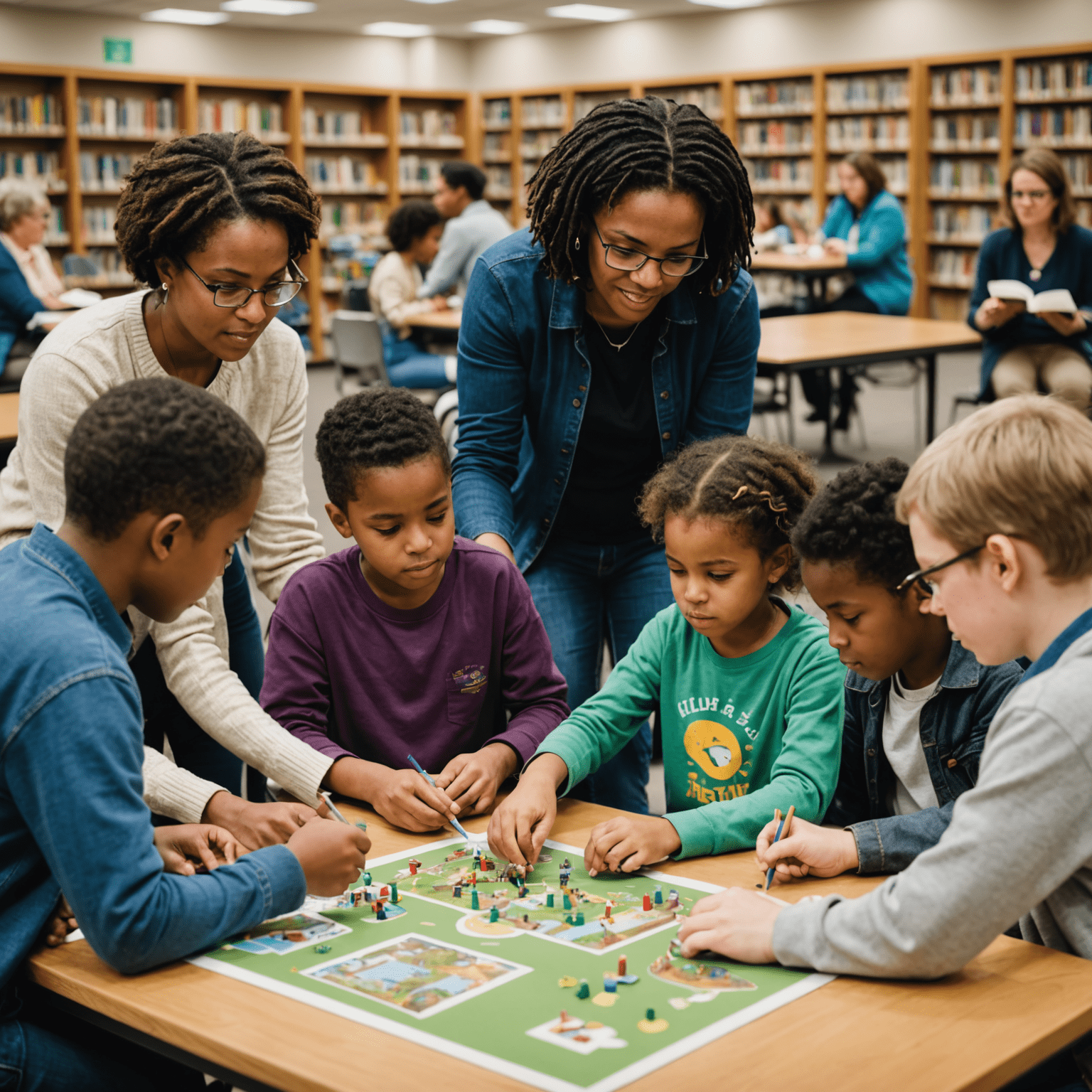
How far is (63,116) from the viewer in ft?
35.0

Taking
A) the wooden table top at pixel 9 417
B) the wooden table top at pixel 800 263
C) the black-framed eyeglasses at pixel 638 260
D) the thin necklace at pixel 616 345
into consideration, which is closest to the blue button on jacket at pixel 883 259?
the wooden table top at pixel 800 263

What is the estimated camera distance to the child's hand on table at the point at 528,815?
1397 mm

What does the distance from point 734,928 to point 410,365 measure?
5596mm

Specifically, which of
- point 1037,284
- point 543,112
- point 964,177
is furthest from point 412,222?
point 543,112

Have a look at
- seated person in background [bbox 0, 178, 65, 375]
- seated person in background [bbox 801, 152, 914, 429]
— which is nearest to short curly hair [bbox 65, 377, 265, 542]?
seated person in background [bbox 0, 178, 65, 375]

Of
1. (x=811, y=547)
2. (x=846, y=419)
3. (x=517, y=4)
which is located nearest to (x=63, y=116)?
(x=517, y=4)

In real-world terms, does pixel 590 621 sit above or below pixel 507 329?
below

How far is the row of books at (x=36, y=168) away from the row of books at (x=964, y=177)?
756 centimetres

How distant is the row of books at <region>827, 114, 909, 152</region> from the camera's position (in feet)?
36.2

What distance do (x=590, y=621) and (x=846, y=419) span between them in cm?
563

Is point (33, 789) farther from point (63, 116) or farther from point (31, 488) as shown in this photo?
point (63, 116)

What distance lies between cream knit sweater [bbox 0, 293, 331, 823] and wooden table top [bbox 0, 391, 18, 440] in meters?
1.55

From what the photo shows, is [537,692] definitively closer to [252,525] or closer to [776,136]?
[252,525]

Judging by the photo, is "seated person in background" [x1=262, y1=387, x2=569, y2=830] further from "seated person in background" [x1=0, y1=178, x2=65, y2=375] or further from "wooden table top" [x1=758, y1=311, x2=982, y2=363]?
"seated person in background" [x1=0, y1=178, x2=65, y2=375]
